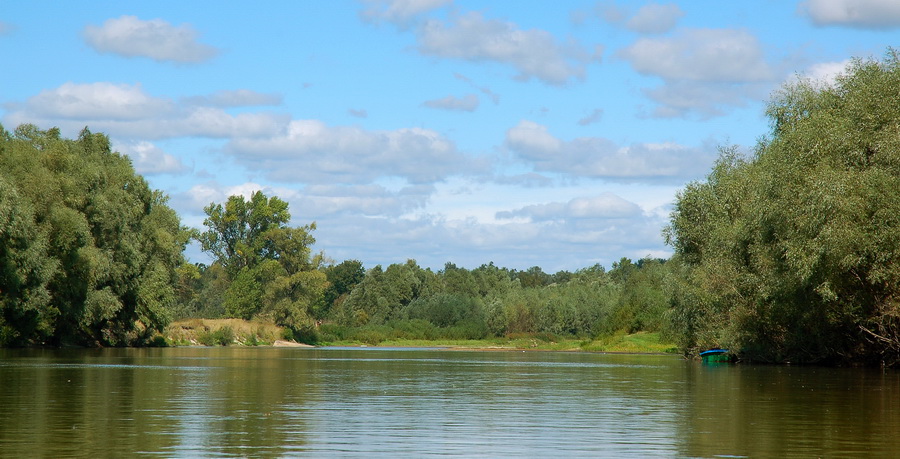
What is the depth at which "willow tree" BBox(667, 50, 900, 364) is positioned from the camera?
3503 cm

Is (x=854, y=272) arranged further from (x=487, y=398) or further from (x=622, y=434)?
(x=622, y=434)

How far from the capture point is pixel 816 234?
36.9 meters

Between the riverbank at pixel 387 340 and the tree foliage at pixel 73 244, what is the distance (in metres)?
18.9

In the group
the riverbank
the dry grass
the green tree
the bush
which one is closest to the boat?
the riverbank

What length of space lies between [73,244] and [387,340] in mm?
67259

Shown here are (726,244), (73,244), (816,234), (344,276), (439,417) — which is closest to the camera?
(439,417)

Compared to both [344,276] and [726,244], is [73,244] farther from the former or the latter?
[344,276]

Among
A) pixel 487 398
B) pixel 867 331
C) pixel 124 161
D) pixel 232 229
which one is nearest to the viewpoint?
pixel 487 398

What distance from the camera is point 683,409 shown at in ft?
74.1

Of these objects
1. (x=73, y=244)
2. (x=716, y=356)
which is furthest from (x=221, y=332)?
(x=716, y=356)

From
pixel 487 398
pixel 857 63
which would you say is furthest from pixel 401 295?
pixel 487 398

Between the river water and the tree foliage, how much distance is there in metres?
24.3

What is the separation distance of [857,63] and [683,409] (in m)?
24.5

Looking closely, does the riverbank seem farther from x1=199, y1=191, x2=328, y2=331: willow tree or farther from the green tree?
the green tree
